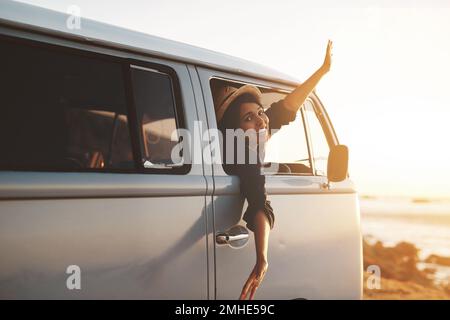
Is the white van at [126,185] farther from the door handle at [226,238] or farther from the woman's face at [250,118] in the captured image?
Answer: the woman's face at [250,118]

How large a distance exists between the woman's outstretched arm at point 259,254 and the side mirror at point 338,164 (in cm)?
77

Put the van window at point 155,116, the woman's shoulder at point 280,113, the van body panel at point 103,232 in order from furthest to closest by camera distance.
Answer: the woman's shoulder at point 280,113, the van window at point 155,116, the van body panel at point 103,232

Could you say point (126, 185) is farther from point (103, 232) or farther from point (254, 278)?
point (254, 278)

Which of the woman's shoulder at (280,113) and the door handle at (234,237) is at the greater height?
the woman's shoulder at (280,113)

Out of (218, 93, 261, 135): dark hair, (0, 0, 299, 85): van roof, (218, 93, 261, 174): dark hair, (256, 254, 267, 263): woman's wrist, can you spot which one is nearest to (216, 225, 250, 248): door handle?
(256, 254, 267, 263): woman's wrist

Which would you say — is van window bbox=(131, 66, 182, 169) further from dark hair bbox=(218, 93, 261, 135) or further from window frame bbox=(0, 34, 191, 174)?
dark hair bbox=(218, 93, 261, 135)

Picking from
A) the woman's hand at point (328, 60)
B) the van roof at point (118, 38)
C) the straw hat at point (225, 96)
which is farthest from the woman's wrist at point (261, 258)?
the woman's hand at point (328, 60)

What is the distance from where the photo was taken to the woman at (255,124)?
274 cm

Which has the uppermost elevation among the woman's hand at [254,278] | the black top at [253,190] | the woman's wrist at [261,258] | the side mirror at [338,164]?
the side mirror at [338,164]

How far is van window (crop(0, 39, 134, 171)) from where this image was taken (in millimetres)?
2047

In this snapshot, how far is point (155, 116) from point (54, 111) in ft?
2.28

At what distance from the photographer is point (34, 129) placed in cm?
210
